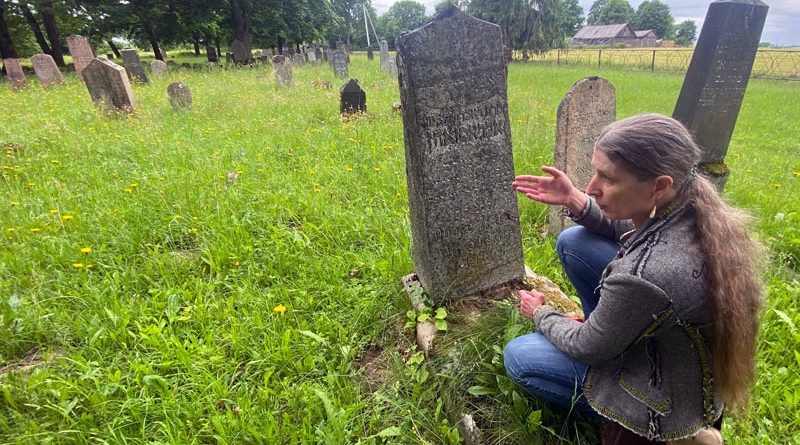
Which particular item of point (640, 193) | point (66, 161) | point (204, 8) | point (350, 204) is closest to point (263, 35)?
point (204, 8)

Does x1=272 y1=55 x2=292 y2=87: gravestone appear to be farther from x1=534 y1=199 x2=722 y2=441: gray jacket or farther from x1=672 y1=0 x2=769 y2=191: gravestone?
x1=534 y1=199 x2=722 y2=441: gray jacket

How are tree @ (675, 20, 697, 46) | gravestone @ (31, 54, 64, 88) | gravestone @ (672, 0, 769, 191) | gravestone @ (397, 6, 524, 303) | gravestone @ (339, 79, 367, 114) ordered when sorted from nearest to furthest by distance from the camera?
gravestone @ (397, 6, 524, 303)
gravestone @ (672, 0, 769, 191)
gravestone @ (339, 79, 367, 114)
gravestone @ (31, 54, 64, 88)
tree @ (675, 20, 697, 46)

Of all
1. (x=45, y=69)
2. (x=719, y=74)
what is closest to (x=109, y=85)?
(x=45, y=69)

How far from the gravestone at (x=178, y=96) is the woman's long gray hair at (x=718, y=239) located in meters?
8.59

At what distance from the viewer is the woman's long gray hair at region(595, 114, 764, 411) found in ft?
3.95

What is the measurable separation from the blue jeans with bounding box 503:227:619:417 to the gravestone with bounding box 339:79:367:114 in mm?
6187

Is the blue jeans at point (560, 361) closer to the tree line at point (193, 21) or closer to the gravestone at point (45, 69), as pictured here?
the gravestone at point (45, 69)

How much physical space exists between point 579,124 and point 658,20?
90.7 metres

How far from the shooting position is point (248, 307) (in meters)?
2.68

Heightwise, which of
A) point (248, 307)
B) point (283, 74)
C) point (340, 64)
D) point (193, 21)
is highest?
point (193, 21)

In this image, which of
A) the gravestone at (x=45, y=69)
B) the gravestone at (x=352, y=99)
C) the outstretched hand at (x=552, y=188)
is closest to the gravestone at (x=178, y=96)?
the gravestone at (x=352, y=99)

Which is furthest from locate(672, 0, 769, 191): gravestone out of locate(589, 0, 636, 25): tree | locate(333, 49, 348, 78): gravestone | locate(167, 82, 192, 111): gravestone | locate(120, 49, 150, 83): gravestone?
locate(589, 0, 636, 25): tree

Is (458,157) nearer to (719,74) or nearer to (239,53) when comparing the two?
(719,74)

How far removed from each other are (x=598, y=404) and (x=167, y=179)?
4.30 meters
